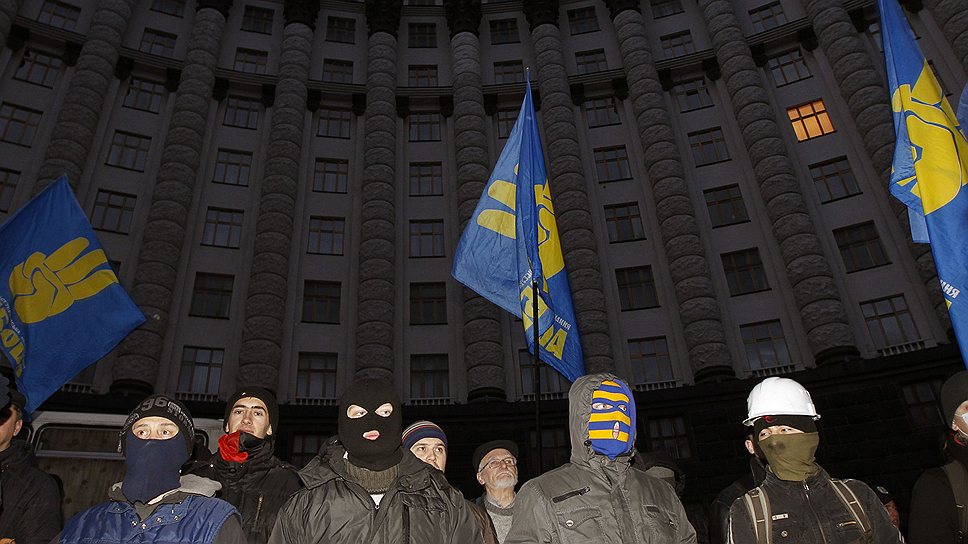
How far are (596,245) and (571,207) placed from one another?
2084 millimetres

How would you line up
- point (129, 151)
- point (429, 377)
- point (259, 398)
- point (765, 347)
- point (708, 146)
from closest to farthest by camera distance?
1. point (259, 398)
2. point (765, 347)
3. point (429, 377)
4. point (129, 151)
5. point (708, 146)

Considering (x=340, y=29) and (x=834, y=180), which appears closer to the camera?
(x=834, y=180)

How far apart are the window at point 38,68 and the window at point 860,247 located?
34.9m

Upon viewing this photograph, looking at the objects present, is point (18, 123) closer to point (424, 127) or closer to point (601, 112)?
point (424, 127)

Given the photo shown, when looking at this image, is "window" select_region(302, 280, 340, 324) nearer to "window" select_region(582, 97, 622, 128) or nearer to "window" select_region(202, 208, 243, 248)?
"window" select_region(202, 208, 243, 248)

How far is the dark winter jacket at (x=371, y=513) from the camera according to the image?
11.4 feet

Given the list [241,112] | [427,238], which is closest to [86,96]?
[241,112]

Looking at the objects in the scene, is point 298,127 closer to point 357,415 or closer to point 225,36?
point 225,36

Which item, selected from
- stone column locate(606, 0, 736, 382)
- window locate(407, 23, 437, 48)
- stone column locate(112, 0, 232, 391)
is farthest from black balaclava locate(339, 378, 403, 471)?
window locate(407, 23, 437, 48)

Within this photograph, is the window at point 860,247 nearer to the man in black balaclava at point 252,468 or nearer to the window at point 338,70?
the window at point 338,70

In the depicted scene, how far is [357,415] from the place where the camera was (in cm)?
388

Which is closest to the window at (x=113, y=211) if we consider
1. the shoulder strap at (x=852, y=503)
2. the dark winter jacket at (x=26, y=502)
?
the dark winter jacket at (x=26, y=502)

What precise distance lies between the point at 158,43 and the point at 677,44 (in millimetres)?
26645

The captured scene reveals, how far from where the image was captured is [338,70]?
1280 inches
